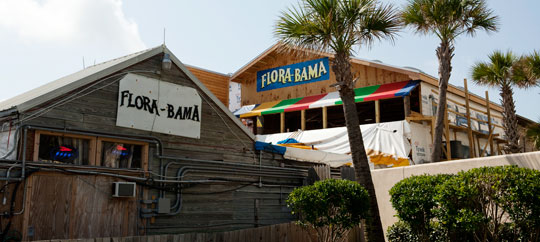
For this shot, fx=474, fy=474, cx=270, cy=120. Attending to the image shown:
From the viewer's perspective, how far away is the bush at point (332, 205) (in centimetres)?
944

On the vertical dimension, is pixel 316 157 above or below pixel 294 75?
below

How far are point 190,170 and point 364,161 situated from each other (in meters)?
4.28

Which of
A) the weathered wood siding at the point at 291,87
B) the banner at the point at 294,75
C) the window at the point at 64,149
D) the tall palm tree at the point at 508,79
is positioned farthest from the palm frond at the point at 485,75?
the window at the point at 64,149

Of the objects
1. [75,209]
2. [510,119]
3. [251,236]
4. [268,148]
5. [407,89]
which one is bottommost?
[251,236]

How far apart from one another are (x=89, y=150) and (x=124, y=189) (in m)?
1.13

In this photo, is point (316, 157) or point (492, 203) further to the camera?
point (316, 157)

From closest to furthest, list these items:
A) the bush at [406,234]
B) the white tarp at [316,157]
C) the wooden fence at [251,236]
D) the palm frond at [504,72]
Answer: the wooden fence at [251,236]
the bush at [406,234]
the white tarp at [316,157]
the palm frond at [504,72]

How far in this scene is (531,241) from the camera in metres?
A: 7.50

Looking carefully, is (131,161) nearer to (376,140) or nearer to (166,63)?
(166,63)

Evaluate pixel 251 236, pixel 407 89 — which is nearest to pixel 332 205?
pixel 251 236

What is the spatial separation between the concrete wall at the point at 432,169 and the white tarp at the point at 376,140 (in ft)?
23.1

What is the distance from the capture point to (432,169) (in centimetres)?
1041

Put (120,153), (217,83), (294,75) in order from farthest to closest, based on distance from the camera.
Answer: (217,83) → (294,75) → (120,153)

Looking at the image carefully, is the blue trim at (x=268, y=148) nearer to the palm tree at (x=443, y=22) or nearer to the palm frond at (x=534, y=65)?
the palm tree at (x=443, y=22)
